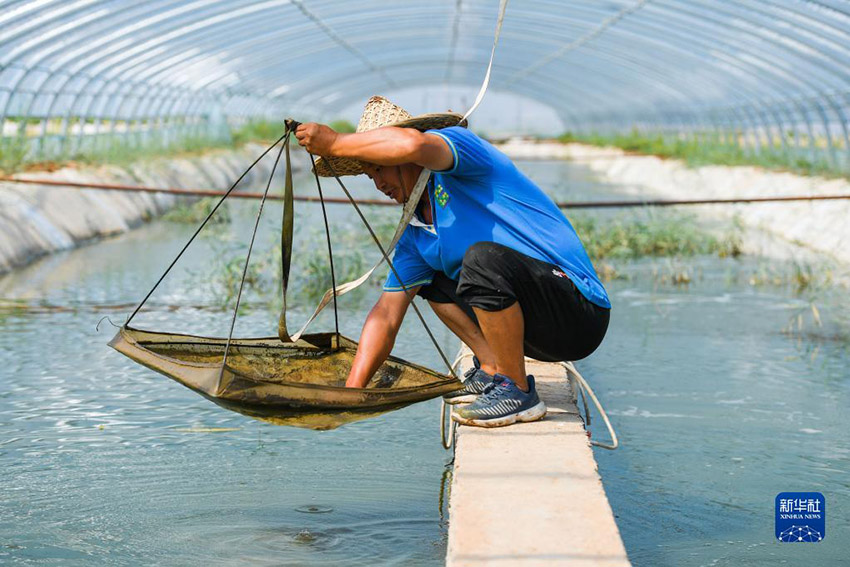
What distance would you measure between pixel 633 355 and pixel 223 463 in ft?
Result: 9.85

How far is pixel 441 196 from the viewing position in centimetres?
380

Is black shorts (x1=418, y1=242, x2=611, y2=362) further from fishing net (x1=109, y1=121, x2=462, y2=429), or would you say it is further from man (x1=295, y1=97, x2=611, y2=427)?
fishing net (x1=109, y1=121, x2=462, y2=429)

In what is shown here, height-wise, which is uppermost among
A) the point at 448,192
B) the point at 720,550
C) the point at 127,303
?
the point at 448,192

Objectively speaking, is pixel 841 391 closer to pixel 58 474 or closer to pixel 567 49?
pixel 58 474

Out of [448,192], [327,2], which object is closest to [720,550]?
[448,192]

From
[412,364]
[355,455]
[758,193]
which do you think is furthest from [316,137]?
[758,193]

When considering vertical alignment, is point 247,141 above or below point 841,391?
above

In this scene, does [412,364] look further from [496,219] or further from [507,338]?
[496,219]

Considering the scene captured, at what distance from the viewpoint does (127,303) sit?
8.33 m

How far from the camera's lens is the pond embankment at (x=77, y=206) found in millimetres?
10570

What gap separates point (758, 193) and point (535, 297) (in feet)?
45.4

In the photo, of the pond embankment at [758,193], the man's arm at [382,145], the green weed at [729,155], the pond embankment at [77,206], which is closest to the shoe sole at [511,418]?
the man's arm at [382,145]

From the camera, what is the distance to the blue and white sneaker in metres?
3.85

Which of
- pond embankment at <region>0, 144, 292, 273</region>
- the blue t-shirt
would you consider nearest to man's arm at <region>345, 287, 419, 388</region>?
the blue t-shirt
